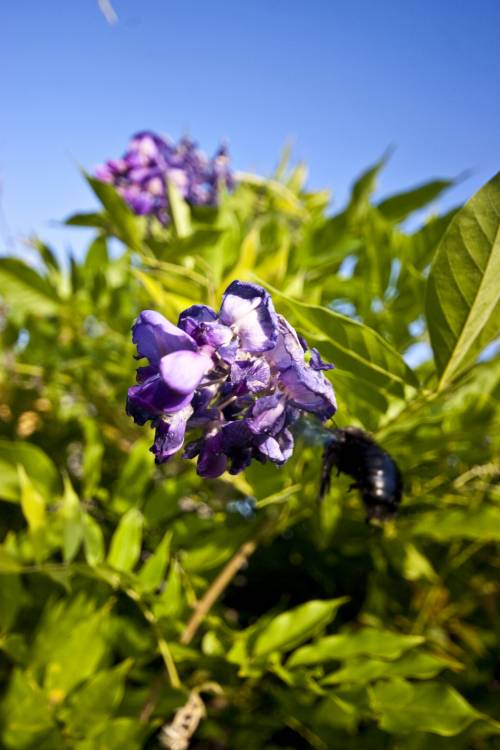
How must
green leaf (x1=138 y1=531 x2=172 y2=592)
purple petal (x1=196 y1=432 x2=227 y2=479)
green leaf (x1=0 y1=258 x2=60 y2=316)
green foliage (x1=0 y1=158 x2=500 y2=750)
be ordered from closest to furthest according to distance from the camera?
purple petal (x1=196 y1=432 x2=227 y2=479), green foliage (x1=0 y1=158 x2=500 y2=750), green leaf (x1=138 y1=531 x2=172 y2=592), green leaf (x1=0 y1=258 x2=60 y2=316)

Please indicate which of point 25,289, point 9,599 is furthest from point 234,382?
point 25,289

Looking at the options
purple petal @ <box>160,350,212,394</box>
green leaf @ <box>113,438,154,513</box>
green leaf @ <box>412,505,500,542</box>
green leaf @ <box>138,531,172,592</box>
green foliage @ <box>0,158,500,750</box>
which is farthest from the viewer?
green leaf @ <box>113,438,154,513</box>

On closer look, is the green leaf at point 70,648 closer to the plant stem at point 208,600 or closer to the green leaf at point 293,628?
the plant stem at point 208,600

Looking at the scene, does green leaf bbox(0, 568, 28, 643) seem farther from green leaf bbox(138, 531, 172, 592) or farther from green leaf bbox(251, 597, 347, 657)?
green leaf bbox(251, 597, 347, 657)

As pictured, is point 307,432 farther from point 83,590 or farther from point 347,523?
point 347,523

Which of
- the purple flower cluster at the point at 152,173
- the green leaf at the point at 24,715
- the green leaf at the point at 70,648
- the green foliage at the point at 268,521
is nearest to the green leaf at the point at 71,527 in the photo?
the green foliage at the point at 268,521

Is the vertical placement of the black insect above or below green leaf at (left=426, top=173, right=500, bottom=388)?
below

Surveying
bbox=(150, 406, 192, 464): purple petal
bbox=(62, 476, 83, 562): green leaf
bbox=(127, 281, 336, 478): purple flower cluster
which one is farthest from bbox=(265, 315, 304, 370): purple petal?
bbox=(62, 476, 83, 562): green leaf

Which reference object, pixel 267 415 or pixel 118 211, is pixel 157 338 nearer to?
pixel 267 415

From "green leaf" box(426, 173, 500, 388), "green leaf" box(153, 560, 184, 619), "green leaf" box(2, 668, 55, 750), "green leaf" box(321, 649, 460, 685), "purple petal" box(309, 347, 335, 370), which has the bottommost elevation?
"green leaf" box(2, 668, 55, 750)
